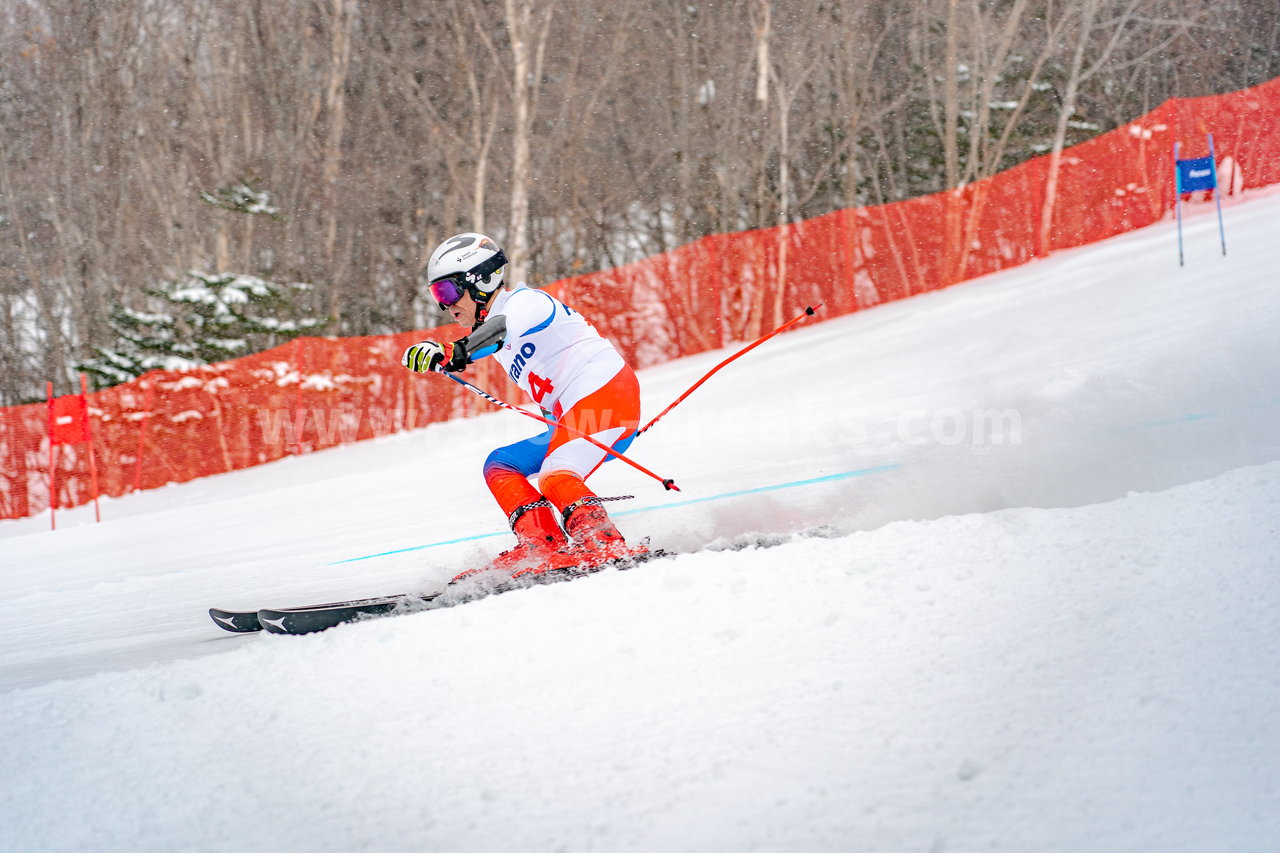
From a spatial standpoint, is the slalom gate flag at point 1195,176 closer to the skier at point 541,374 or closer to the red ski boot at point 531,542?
the skier at point 541,374

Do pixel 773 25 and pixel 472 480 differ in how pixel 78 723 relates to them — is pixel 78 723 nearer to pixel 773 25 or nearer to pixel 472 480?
pixel 472 480

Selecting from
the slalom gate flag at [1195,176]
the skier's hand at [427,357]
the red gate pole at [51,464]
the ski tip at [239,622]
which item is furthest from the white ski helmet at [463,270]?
the slalom gate flag at [1195,176]

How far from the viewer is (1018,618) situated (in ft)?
10.2

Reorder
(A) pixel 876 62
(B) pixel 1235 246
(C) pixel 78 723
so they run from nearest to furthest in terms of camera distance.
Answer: (C) pixel 78 723 < (B) pixel 1235 246 < (A) pixel 876 62

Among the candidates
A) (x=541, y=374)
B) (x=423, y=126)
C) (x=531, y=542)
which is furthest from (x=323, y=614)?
(x=423, y=126)

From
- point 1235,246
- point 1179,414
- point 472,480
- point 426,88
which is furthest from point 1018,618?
point 426,88

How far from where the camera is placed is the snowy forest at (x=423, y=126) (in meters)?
21.5

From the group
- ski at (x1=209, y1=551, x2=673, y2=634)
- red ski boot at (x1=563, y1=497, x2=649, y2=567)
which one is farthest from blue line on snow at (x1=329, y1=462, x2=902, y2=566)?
red ski boot at (x1=563, y1=497, x2=649, y2=567)

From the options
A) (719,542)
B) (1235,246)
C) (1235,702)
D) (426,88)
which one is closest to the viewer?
(1235,702)

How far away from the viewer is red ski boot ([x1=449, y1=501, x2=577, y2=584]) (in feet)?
14.3

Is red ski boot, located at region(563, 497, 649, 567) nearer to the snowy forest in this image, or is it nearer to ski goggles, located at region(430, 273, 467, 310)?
ski goggles, located at region(430, 273, 467, 310)

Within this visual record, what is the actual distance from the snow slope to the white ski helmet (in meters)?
1.40

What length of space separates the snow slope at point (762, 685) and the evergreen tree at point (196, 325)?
830 centimetres

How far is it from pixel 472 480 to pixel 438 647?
5743mm
